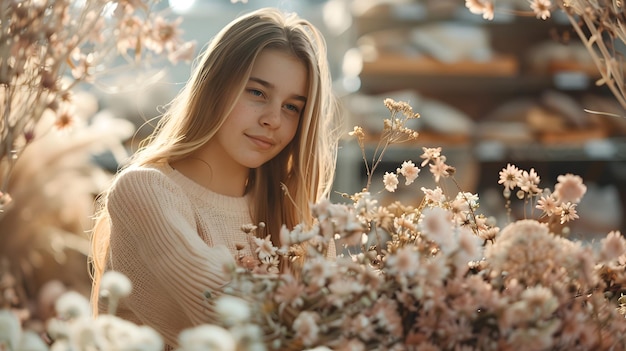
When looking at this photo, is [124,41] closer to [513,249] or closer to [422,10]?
[513,249]

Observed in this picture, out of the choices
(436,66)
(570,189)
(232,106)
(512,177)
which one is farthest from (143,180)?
(436,66)

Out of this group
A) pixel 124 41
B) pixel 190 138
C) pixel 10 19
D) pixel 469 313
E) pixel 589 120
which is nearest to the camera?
pixel 469 313

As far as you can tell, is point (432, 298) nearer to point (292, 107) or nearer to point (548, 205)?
point (548, 205)

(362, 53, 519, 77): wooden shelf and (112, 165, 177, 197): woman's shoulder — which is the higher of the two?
(112, 165, 177, 197): woman's shoulder

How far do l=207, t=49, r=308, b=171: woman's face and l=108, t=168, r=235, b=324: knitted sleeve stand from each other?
134mm

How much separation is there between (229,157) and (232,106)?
5.0 inches

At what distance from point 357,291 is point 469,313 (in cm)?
9

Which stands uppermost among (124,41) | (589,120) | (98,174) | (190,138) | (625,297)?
(124,41)

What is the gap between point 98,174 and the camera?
8.11ft

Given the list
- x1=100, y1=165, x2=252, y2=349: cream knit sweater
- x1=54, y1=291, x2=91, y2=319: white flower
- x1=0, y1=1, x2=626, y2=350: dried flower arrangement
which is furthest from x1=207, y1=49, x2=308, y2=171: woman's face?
x1=54, y1=291, x2=91, y2=319: white flower

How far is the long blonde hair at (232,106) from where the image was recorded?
4.09 feet

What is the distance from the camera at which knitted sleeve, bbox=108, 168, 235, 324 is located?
851 millimetres

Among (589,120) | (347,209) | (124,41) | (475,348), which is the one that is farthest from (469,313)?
(589,120)

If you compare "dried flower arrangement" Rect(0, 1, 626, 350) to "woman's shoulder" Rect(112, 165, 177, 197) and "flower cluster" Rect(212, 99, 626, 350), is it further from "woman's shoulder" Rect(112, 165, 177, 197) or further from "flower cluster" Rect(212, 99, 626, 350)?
"woman's shoulder" Rect(112, 165, 177, 197)
